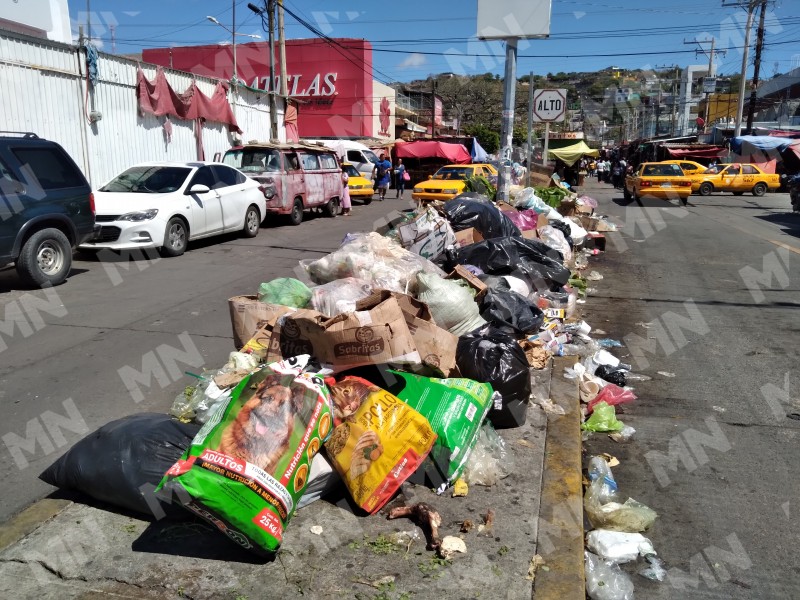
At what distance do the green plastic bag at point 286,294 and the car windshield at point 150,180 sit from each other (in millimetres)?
6845

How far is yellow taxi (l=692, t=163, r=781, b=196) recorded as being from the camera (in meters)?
28.9

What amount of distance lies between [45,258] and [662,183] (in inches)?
848

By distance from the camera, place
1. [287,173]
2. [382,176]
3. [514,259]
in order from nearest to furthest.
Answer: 1. [514,259]
2. [287,173]
3. [382,176]

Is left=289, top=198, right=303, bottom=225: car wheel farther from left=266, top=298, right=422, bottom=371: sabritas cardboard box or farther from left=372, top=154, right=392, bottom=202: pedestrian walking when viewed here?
left=266, top=298, right=422, bottom=371: sabritas cardboard box

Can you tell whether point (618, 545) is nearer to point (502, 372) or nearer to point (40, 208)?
Result: point (502, 372)

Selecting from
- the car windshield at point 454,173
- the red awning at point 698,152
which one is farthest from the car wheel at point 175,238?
the red awning at point 698,152

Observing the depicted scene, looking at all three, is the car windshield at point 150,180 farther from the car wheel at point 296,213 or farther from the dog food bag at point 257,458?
the dog food bag at point 257,458

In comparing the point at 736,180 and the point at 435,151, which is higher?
the point at 435,151

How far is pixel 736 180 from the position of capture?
95.0ft

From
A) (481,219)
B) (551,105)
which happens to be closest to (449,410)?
(481,219)

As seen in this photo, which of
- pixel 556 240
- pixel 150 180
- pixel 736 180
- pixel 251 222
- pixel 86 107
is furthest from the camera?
pixel 736 180

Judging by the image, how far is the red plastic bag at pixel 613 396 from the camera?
16.1 feet

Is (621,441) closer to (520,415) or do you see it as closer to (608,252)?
(520,415)

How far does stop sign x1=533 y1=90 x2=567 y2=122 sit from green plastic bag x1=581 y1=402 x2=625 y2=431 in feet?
33.7
